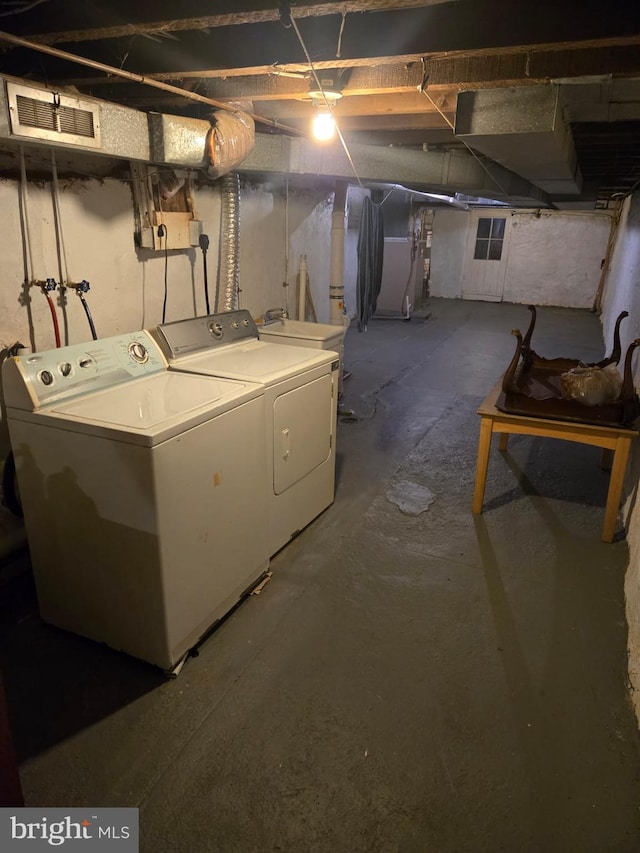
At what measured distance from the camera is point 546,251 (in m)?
10.6

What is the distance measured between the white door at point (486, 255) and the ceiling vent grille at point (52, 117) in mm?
10209

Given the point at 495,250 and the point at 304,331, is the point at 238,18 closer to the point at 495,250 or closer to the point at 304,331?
the point at 304,331

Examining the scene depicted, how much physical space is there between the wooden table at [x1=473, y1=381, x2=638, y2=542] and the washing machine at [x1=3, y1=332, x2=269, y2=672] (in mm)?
1338

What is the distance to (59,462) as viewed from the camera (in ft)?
6.15

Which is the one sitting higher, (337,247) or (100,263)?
(337,247)

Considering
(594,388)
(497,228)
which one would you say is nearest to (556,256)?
(497,228)

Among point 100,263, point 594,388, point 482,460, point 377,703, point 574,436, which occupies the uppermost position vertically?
point 100,263

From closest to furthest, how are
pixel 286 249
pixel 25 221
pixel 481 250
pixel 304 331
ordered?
pixel 25 221 < pixel 304 331 < pixel 286 249 < pixel 481 250

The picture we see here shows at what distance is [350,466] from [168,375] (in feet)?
5.16

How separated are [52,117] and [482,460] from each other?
2.44 m

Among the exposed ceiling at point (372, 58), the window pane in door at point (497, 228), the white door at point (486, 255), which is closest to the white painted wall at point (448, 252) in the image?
the white door at point (486, 255)

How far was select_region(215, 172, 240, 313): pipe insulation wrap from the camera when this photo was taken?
10.5 feet

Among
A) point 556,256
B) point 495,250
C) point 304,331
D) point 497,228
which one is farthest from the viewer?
point 495,250

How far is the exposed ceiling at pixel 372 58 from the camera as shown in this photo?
1576mm
